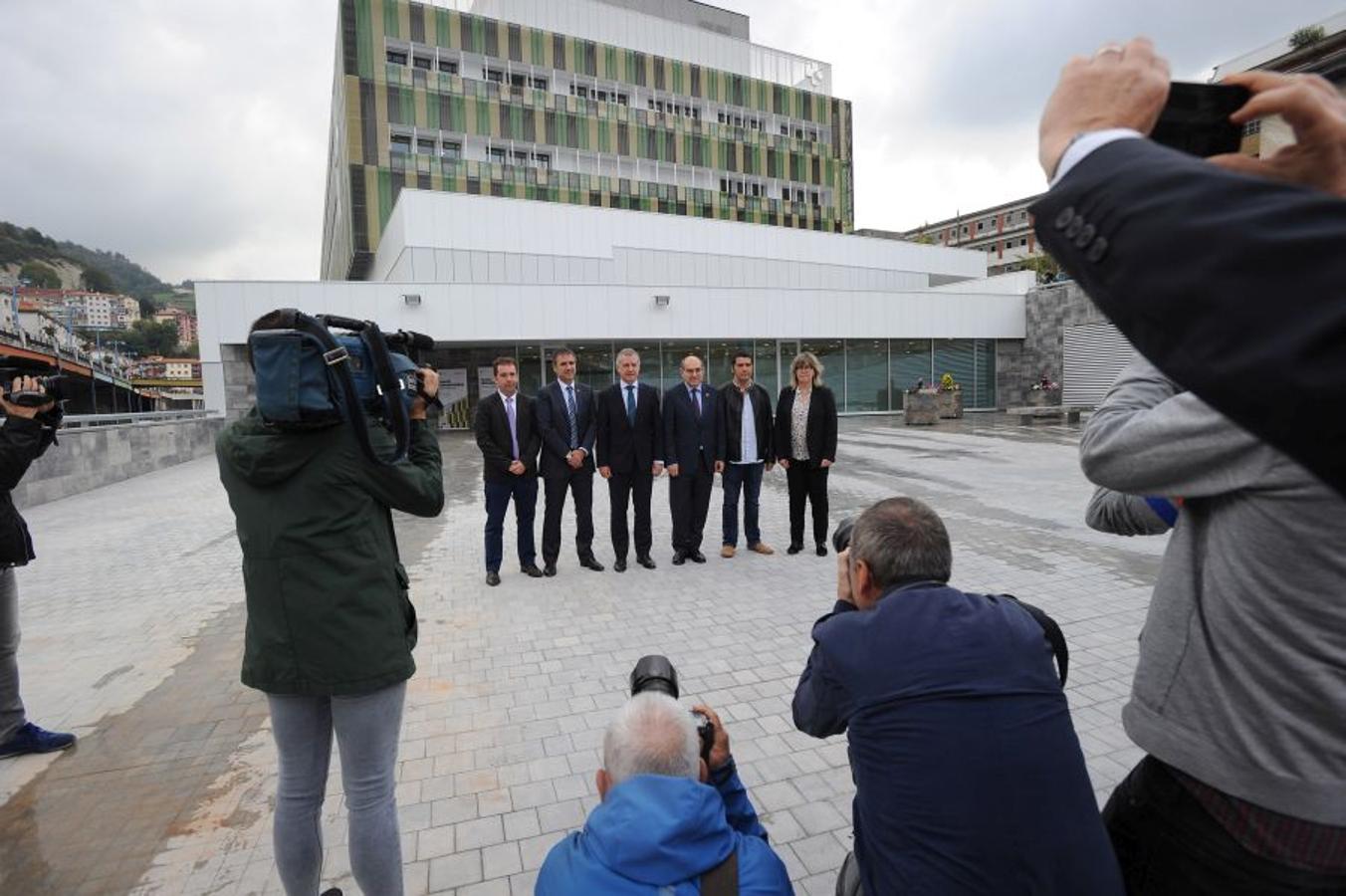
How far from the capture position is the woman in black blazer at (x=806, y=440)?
23.2ft

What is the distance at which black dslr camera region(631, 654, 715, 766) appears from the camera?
6.28 ft

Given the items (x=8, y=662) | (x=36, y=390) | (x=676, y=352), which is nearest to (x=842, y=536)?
(x=36, y=390)

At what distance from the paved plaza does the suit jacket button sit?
2.68m

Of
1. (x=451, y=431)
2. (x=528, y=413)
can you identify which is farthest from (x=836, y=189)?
(x=528, y=413)

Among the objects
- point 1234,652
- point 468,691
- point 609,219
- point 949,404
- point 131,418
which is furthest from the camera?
point 609,219

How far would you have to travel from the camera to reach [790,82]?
163ft

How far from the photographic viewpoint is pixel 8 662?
140 inches

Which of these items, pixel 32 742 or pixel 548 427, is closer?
pixel 32 742

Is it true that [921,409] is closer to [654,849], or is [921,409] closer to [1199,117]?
[654,849]

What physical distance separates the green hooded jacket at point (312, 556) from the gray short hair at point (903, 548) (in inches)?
56.4

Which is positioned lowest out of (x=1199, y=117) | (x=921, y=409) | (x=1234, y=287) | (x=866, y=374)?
(x=921, y=409)

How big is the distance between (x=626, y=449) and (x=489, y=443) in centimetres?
134

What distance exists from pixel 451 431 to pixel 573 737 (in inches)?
851

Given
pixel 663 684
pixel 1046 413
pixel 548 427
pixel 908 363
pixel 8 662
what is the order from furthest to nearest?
1. pixel 908 363
2. pixel 1046 413
3. pixel 548 427
4. pixel 8 662
5. pixel 663 684
